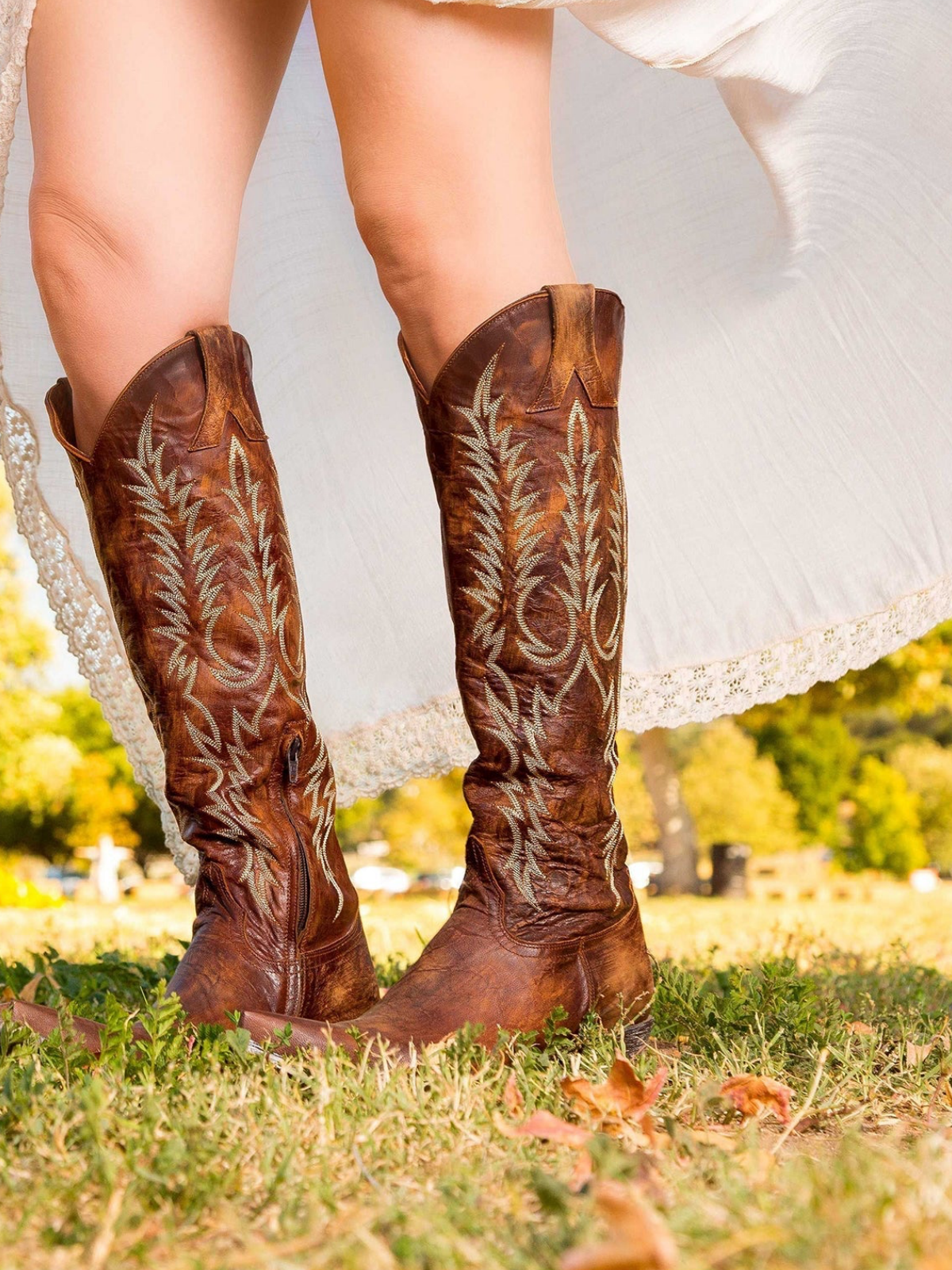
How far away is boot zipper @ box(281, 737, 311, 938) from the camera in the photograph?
1.42 metres

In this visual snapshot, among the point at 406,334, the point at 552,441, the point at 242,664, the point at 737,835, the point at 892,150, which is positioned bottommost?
the point at 737,835

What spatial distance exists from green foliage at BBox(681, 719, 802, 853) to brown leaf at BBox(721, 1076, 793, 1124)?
43.8 feet

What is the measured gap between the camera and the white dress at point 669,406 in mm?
1928

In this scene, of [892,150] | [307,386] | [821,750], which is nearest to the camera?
[892,150]

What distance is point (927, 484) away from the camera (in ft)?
6.71

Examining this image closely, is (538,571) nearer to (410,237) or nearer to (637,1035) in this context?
(410,237)

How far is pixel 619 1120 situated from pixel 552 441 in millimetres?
734

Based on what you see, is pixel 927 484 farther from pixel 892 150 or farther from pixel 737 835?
pixel 737 835

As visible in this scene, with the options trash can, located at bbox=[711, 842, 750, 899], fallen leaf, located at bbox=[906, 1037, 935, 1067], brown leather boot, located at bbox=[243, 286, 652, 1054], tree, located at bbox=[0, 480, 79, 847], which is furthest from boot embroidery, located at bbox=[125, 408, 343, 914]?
tree, located at bbox=[0, 480, 79, 847]

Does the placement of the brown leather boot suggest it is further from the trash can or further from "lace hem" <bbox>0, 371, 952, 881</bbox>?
the trash can

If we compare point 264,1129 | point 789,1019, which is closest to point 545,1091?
point 264,1129

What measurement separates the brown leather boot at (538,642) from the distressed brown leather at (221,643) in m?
0.19

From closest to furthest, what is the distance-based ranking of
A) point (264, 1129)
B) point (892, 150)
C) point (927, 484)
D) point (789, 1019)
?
1. point (264, 1129)
2. point (789, 1019)
3. point (892, 150)
4. point (927, 484)

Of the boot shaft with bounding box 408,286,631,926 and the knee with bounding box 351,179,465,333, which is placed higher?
the knee with bounding box 351,179,465,333
